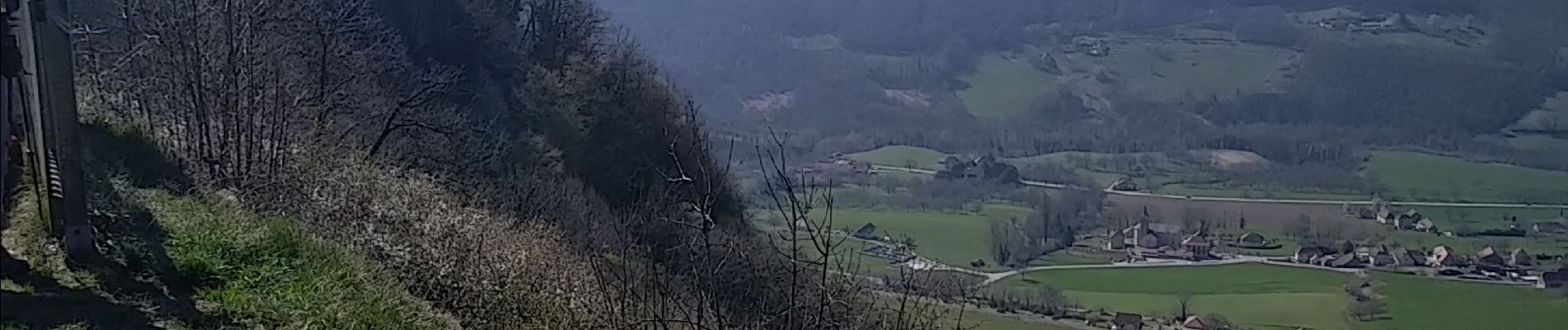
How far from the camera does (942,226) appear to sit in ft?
114

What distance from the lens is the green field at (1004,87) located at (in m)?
57.1

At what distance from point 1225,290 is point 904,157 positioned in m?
22.3

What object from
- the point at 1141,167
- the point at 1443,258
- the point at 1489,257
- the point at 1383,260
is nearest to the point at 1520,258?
the point at 1489,257

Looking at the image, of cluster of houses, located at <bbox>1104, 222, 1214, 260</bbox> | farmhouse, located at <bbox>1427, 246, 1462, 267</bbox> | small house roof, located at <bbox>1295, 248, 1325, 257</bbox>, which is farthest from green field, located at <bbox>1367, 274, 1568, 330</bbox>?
cluster of houses, located at <bbox>1104, 222, 1214, 260</bbox>

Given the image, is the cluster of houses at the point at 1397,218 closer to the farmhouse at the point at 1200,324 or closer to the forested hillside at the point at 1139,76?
the forested hillside at the point at 1139,76

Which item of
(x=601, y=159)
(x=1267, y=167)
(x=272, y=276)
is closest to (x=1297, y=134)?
(x=1267, y=167)

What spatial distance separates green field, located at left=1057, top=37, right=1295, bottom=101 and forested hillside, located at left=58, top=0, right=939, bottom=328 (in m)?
42.8

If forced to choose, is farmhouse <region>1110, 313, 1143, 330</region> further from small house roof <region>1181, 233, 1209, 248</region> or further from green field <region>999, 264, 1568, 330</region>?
small house roof <region>1181, 233, 1209, 248</region>

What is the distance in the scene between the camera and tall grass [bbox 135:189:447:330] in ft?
19.6

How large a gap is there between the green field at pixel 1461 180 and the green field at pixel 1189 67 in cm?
1336

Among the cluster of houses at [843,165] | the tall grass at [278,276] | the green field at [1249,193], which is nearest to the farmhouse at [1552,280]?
the green field at [1249,193]

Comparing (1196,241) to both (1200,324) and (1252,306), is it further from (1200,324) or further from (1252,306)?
(1200,324)

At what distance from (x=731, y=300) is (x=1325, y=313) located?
17.7 m

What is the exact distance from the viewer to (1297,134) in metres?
53.5
